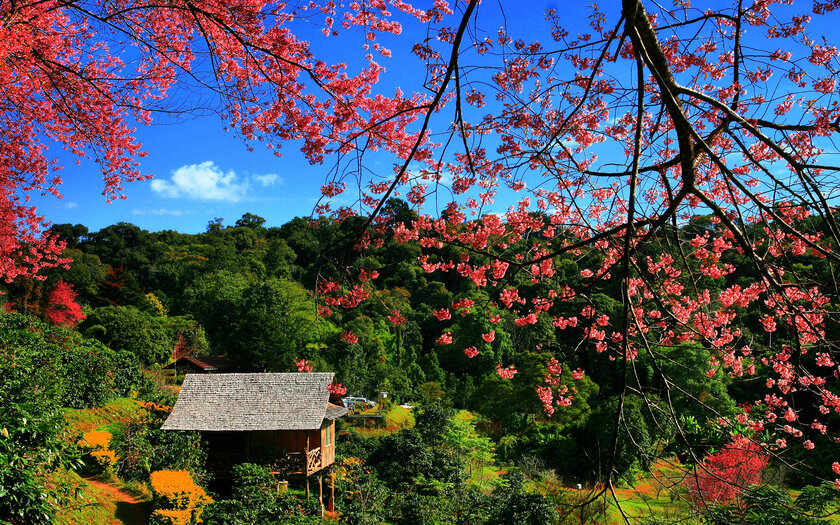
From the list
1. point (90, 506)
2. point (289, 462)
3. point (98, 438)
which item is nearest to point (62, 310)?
point (98, 438)

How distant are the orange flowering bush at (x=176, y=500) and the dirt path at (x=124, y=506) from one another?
318 millimetres

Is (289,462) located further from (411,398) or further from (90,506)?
(411,398)

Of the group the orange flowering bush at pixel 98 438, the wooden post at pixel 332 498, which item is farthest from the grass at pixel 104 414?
the wooden post at pixel 332 498

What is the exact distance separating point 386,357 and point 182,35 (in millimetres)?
20104

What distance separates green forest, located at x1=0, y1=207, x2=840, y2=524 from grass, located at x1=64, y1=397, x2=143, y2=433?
0.09m

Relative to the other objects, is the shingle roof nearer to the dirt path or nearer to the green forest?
the green forest

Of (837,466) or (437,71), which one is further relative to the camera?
(837,466)

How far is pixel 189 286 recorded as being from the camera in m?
28.7

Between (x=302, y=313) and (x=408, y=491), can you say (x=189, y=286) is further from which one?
(x=408, y=491)

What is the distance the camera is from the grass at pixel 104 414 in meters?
11.6

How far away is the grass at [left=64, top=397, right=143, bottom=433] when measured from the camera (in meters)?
11.6

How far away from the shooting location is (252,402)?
12.7 m

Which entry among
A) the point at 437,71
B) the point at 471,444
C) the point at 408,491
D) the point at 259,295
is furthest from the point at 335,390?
the point at 259,295

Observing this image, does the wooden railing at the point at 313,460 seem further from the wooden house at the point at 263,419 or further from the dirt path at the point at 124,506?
the dirt path at the point at 124,506
